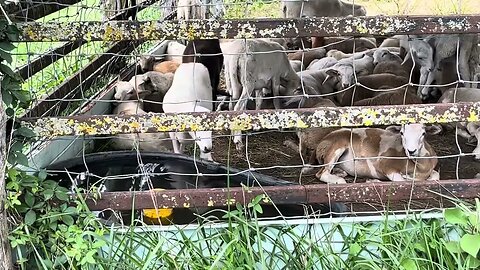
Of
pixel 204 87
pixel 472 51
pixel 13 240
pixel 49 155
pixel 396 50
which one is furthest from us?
pixel 396 50

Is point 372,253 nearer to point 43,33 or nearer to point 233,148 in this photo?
point 43,33

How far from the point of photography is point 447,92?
19.6 feet

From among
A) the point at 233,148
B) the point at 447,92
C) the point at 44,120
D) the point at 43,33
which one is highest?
the point at 43,33

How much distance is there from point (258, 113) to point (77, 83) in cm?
272

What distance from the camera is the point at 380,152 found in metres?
4.90

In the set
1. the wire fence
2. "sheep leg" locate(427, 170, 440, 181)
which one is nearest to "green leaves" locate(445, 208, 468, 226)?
the wire fence

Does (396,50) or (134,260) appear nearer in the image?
(134,260)

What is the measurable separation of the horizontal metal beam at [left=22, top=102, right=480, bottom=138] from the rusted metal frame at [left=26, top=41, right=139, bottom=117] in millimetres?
775

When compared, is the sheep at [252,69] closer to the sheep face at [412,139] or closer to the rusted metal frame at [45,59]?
the rusted metal frame at [45,59]

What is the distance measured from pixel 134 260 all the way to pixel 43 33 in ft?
3.34

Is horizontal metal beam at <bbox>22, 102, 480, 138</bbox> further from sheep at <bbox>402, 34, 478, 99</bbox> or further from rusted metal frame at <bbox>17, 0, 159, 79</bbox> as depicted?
Answer: sheep at <bbox>402, 34, 478, 99</bbox>

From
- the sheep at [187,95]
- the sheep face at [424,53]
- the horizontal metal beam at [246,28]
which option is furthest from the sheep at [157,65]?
the horizontal metal beam at [246,28]

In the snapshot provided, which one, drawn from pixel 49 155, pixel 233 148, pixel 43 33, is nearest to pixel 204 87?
pixel 233 148

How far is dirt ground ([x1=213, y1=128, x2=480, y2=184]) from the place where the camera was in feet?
16.6
